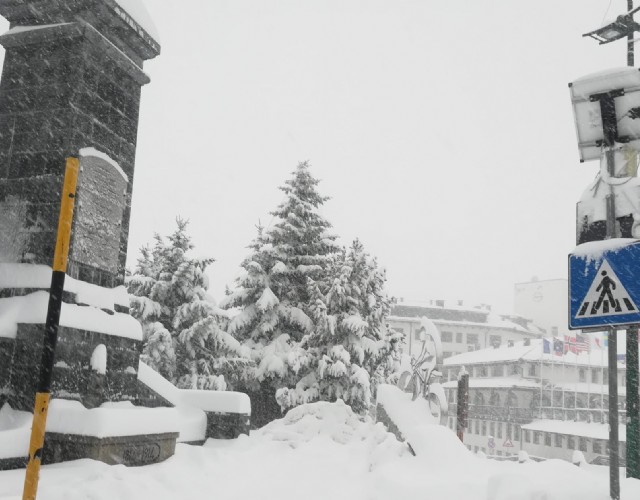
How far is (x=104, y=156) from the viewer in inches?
286

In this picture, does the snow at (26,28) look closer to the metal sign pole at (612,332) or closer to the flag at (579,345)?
the metal sign pole at (612,332)

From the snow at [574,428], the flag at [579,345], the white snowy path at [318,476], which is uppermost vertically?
the flag at [579,345]

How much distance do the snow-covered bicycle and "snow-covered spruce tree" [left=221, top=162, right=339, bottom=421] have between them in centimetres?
508

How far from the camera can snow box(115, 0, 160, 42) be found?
7.70m

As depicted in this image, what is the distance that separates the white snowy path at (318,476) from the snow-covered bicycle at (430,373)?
519 cm

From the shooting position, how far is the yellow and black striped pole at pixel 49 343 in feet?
9.75

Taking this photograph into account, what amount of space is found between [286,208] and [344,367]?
680 cm

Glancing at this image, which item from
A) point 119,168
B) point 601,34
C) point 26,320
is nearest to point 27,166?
point 119,168

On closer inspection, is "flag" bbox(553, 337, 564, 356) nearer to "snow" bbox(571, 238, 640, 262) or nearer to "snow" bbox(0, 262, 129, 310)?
"snow" bbox(0, 262, 129, 310)

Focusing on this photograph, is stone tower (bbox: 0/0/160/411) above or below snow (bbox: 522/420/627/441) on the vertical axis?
above

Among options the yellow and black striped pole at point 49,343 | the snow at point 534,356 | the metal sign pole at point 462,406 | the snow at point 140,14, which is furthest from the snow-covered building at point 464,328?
the yellow and black striped pole at point 49,343

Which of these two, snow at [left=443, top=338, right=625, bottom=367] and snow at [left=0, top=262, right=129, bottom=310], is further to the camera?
snow at [left=443, top=338, right=625, bottom=367]

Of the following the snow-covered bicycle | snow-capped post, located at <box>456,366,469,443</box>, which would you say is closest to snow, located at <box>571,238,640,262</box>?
snow-capped post, located at <box>456,366,469,443</box>

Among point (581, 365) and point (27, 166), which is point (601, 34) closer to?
point (27, 166)
